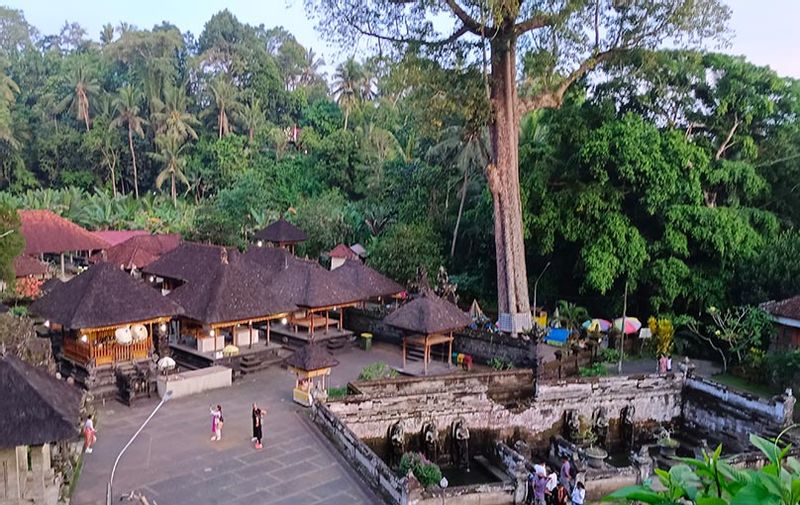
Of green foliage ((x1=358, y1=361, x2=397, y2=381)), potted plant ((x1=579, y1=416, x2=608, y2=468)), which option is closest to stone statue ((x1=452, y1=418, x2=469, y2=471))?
green foliage ((x1=358, y1=361, x2=397, y2=381))

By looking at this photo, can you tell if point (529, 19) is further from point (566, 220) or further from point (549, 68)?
point (566, 220)

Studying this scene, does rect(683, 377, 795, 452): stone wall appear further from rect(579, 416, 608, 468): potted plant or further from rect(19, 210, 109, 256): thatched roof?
rect(19, 210, 109, 256): thatched roof

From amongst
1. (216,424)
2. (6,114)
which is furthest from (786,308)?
Answer: (6,114)

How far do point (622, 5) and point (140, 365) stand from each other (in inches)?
817

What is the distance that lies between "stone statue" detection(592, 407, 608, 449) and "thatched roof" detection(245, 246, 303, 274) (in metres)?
12.3

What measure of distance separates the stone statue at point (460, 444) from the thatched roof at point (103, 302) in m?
9.24

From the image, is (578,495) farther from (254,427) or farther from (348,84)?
(348,84)

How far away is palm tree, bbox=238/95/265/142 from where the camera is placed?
56719mm

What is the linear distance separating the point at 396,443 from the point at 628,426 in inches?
306

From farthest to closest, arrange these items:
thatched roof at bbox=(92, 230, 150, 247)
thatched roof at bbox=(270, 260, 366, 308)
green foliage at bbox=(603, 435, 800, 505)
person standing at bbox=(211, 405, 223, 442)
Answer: thatched roof at bbox=(92, 230, 150, 247)
thatched roof at bbox=(270, 260, 366, 308)
person standing at bbox=(211, 405, 223, 442)
green foliage at bbox=(603, 435, 800, 505)

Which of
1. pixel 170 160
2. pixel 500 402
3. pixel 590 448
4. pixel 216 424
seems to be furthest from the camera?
pixel 170 160

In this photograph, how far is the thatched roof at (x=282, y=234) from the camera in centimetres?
3491

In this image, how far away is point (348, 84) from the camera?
188 feet

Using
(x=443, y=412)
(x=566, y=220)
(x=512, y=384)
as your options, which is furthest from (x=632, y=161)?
(x=443, y=412)
